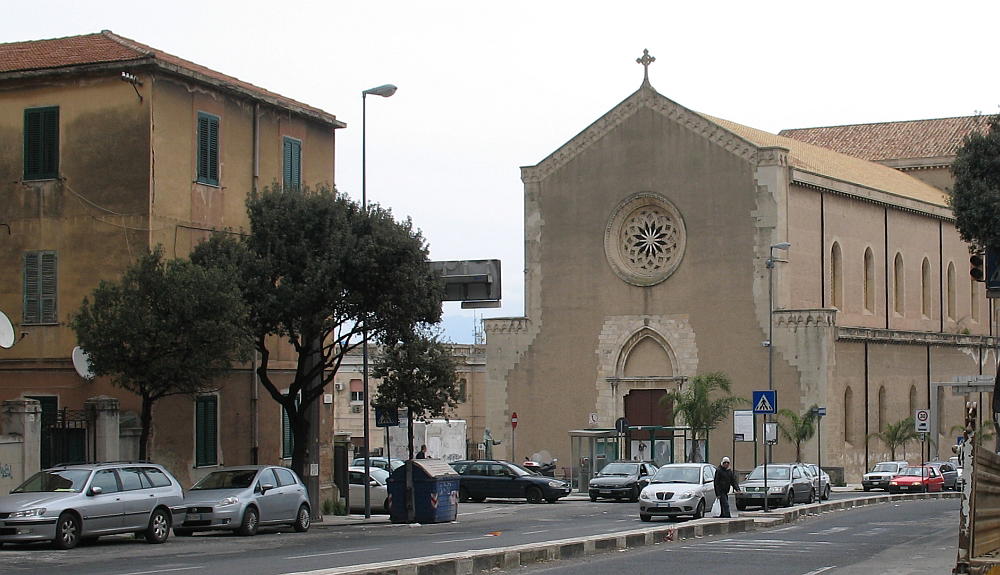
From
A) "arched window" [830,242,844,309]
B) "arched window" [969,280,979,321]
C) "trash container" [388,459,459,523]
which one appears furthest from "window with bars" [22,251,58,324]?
"arched window" [969,280,979,321]

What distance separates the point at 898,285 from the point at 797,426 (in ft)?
49.9

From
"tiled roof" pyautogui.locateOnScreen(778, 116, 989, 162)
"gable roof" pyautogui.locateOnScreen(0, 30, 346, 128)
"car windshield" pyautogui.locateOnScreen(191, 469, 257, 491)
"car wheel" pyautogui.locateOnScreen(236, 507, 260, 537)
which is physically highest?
"tiled roof" pyautogui.locateOnScreen(778, 116, 989, 162)

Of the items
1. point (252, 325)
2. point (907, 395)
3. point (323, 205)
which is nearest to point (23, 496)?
point (252, 325)

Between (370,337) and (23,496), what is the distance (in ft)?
38.0

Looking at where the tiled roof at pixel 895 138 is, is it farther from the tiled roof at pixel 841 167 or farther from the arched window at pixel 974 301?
the arched window at pixel 974 301

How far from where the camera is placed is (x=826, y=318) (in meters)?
60.8

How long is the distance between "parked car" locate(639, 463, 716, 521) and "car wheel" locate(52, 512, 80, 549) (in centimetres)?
1422

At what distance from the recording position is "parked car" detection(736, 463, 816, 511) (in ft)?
145

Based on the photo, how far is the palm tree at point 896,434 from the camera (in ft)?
217

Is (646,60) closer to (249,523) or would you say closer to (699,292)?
(699,292)

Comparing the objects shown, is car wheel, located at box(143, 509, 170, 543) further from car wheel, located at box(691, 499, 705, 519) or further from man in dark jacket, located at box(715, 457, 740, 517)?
car wheel, located at box(691, 499, 705, 519)

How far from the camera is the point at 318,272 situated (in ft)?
108

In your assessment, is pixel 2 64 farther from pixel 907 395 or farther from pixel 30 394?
Result: pixel 907 395

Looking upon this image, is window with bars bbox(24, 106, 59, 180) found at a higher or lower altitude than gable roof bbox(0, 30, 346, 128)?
lower
